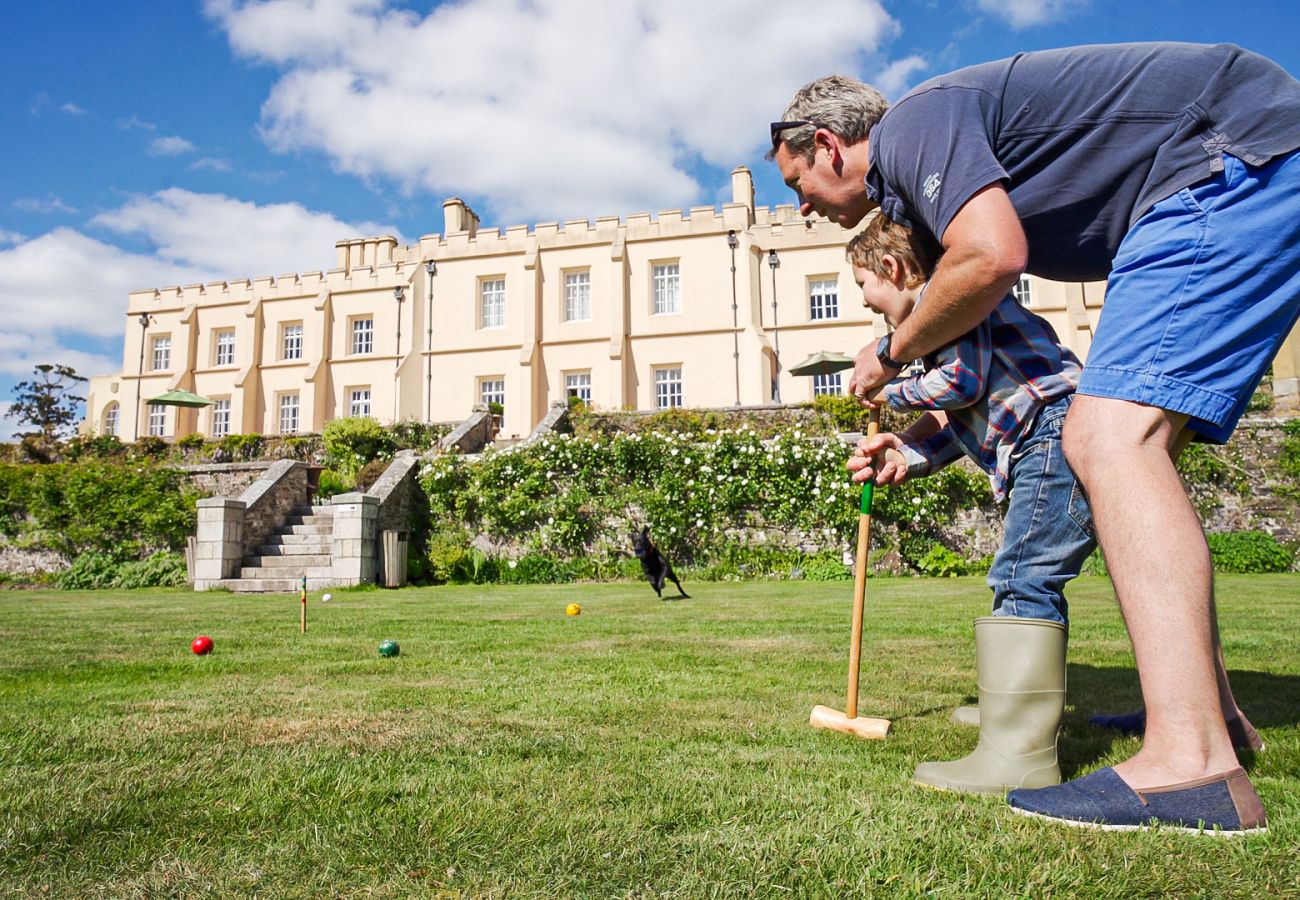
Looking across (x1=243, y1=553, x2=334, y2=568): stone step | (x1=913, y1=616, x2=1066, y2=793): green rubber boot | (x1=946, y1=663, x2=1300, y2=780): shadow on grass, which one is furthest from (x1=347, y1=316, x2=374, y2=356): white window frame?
(x1=913, y1=616, x2=1066, y2=793): green rubber boot

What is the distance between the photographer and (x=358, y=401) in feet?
102

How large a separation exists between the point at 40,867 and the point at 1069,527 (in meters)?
2.26

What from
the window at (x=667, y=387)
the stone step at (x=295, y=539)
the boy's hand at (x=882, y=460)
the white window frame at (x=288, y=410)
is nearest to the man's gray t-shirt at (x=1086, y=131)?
the boy's hand at (x=882, y=460)

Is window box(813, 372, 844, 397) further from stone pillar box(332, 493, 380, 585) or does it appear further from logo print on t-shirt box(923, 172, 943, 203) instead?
logo print on t-shirt box(923, 172, 943, 203)

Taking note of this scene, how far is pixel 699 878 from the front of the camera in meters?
1.37

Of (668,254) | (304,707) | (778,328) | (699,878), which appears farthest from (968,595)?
(668,254)

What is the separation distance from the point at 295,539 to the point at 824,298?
753 inches

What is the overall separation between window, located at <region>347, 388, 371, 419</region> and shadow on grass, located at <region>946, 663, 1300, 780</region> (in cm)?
2982

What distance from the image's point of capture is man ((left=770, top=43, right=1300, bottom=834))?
1.71 meters

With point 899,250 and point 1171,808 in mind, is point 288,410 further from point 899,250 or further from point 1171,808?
point 1171,808

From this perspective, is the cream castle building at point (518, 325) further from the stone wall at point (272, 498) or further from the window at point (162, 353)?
the stone wall at point (272, 498)

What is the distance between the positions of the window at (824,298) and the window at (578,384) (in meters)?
7.83

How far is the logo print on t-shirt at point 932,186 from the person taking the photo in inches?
76.4

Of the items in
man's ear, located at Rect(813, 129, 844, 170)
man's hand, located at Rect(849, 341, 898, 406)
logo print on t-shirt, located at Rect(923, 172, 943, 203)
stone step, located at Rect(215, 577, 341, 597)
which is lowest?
stone step, located at Rect(215, 577, 341, 597)
